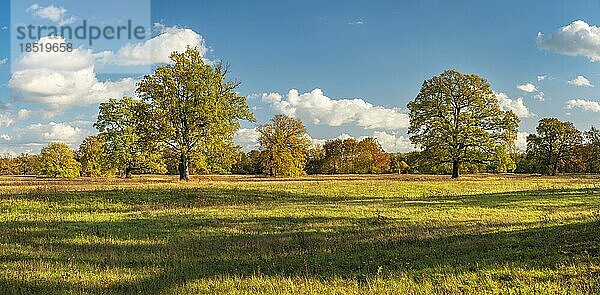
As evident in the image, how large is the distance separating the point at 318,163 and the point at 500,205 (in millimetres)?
83994

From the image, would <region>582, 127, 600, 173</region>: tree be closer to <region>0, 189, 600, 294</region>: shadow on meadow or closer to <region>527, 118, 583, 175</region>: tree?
<region>527, 118, 583, 175</region>: tree

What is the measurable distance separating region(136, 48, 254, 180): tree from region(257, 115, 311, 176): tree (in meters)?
27.0

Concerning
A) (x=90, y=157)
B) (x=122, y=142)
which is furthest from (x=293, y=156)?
(x=90, y=157)

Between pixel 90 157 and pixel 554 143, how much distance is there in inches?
2876

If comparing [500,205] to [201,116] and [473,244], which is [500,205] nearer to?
[473,244]

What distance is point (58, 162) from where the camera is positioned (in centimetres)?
7912

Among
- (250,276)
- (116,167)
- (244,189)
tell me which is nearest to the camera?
(250,276)

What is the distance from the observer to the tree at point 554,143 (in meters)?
72.6

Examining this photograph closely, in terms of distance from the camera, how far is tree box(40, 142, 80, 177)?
7875 centimetres

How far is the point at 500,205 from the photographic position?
1019 inches

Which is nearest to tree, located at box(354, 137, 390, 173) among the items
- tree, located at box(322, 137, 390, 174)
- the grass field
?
tree, located at box(322, 137, 390, 174)

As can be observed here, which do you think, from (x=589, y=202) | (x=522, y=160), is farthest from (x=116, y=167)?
(x=522, y=160)

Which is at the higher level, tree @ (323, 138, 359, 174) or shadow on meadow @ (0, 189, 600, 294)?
tree @ (323, 138, 359, 174)

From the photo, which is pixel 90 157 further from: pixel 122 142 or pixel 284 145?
pixel 284 145
